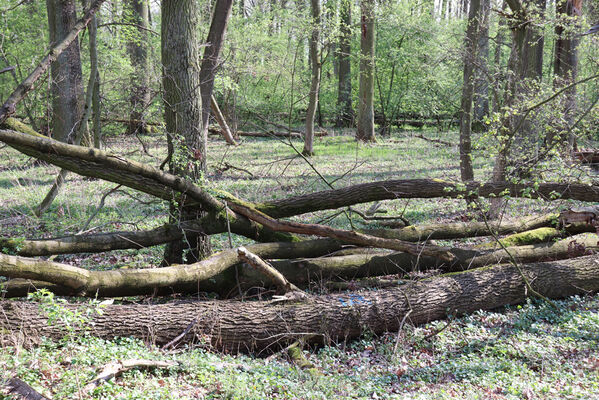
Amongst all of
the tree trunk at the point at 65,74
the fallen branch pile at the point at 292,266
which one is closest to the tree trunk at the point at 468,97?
the fallen branch pile at the point at 292,266

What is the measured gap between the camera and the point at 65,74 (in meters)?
12.8

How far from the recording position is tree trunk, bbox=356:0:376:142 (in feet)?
66.1

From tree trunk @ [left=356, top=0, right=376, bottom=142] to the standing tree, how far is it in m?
14.2

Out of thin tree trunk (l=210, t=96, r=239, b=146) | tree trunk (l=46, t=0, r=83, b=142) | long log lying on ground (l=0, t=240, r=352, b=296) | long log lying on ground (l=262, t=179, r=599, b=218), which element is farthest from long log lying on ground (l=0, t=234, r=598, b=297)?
thin tree trunk (l=210, t=96, r=239, b=146)

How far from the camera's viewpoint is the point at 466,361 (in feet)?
16.7

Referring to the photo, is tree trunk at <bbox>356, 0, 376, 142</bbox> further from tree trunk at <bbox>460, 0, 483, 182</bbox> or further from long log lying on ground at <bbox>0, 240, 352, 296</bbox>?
long log lying on ground at <bbox>0, 240, 352, 296</bbox>

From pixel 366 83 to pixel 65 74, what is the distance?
41.5 ft

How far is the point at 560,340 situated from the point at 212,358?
402 centimetres

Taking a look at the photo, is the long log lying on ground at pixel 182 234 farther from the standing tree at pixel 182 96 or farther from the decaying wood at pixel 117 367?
the decaying wood at pixel 117 367

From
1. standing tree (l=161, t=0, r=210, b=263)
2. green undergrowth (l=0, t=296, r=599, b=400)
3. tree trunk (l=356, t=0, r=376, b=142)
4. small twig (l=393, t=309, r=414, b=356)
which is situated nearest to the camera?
green undergrowth (l=0, t=296, r=599, b=400)

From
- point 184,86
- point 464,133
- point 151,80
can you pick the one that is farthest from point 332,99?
point 184,86

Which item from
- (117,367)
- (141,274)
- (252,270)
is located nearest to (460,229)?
(252,270)

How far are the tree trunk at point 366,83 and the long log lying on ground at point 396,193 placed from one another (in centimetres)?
1296

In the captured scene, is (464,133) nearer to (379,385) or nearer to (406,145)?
(379,385)
